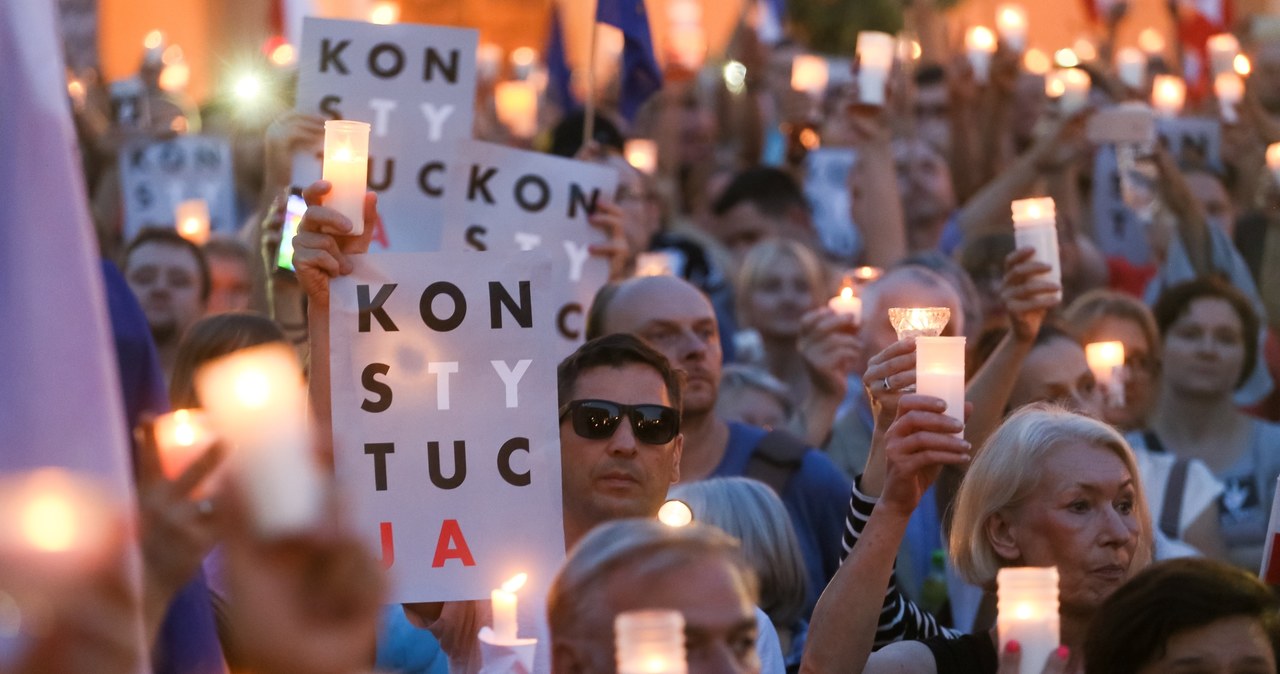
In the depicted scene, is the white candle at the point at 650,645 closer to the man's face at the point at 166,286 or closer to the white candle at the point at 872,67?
the man's face at the point at 166,286

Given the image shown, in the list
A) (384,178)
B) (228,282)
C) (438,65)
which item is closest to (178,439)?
(384,178)

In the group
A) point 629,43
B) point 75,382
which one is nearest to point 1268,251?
point 629,43

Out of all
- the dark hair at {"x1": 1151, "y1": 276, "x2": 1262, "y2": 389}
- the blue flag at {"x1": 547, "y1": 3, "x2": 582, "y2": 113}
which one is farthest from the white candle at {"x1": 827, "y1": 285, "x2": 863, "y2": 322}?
the blue flag at {"x1": 547, "y1": 3, "x2": 582, "y2": 113}

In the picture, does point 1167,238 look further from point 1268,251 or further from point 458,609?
point 458,609

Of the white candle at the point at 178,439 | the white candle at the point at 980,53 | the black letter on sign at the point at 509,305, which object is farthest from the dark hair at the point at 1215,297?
the white candle at the point at 178,439

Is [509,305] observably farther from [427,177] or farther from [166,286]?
[166,286]

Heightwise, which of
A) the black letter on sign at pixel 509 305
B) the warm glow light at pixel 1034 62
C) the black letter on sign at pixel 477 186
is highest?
the warm glow light at pixel 1034 62

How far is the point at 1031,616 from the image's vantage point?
317cm

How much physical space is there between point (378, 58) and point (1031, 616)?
3.98 m

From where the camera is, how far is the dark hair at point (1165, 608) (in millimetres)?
3514

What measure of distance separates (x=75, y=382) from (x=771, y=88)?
1097 cm

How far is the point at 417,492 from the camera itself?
4562 millimetres

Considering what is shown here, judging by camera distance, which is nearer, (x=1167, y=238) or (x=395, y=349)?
(x=395, y=349)

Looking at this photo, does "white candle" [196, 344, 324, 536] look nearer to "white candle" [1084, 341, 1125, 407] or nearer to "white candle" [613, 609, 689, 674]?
"white candle" [613, 609, 689, 674]
